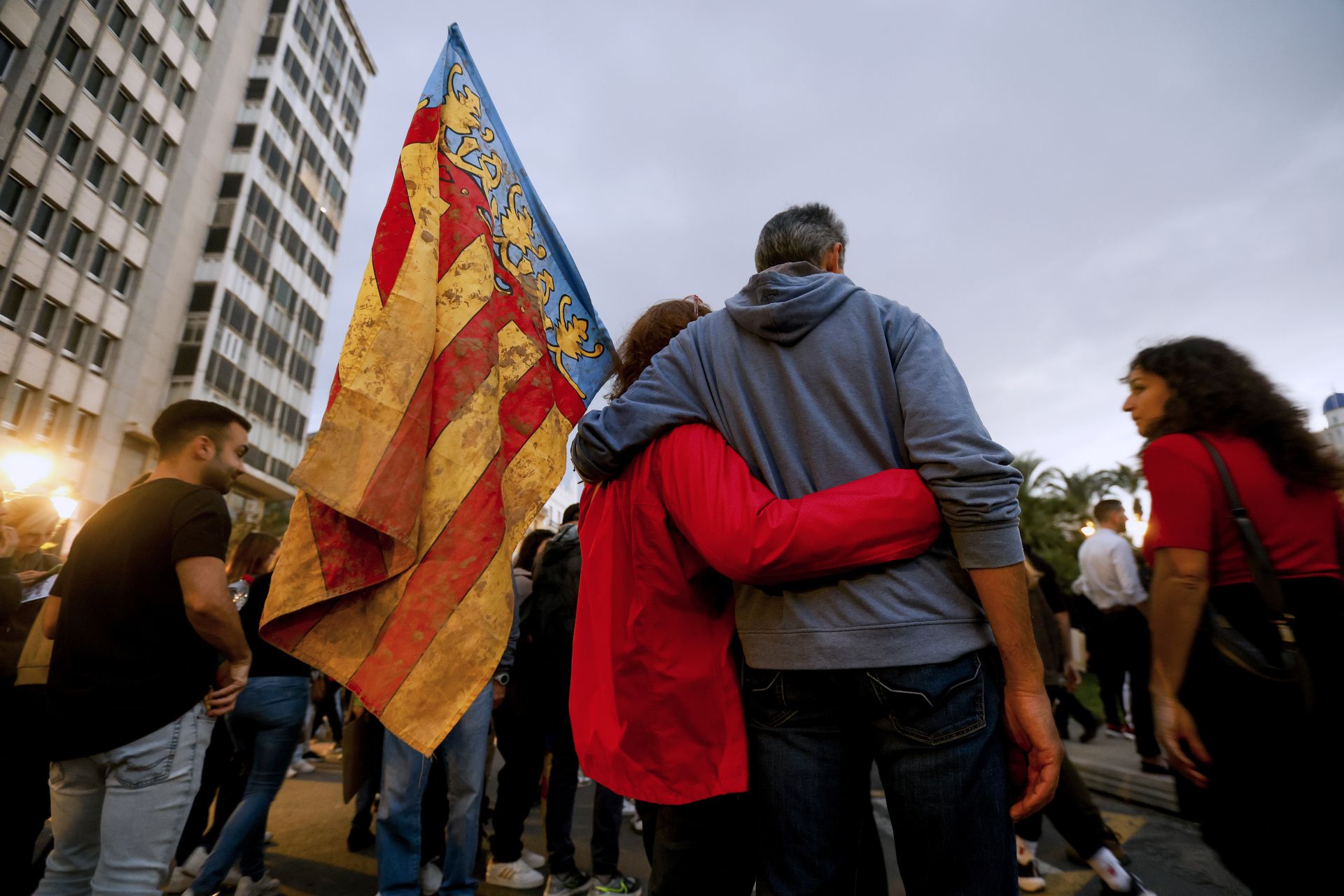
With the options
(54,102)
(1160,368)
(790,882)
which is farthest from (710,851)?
(54,102)

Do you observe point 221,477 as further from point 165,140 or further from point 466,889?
point 165,140

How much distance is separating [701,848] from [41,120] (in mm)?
31074

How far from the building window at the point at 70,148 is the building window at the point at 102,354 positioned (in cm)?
581

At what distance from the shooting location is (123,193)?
26.1 meters

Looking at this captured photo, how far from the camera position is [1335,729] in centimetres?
170

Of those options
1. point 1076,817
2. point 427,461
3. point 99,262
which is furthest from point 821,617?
point 99,262

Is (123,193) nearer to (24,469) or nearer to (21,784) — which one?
(24,469)

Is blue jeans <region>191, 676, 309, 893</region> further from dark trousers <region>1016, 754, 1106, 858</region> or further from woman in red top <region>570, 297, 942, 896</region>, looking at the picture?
dark trousers <region>1016, 754, 1106, 858</region>

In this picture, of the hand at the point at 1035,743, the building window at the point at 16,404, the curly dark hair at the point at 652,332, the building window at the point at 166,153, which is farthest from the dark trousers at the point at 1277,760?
the building window at the point at 166,153

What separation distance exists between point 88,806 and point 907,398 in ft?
10.1

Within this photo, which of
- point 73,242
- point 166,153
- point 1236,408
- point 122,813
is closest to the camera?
point 1236,408

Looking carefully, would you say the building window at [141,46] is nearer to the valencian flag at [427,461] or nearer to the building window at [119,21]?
the building window at [119,21]

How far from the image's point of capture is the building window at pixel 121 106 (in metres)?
25.2

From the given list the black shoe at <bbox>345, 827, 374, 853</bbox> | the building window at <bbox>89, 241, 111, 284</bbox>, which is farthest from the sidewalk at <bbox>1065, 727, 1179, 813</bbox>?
the building window at <bbox>89, 241, 111, 284</bbox>
